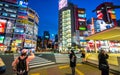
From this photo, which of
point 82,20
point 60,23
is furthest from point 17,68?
point 60,23

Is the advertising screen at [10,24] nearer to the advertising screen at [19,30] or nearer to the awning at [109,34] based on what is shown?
the advertising screen at [19,30]

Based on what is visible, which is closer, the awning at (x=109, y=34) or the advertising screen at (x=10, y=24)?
the awning at (x=109, y=34)

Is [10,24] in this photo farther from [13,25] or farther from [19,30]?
[19,30]

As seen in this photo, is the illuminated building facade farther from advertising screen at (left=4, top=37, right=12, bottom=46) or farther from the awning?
the awning

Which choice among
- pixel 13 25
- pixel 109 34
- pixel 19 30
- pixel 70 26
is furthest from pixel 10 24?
pixel 109 34

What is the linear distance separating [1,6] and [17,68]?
70188mm

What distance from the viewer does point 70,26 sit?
89.9m

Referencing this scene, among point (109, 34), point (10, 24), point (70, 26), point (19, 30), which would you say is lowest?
point (109, 34)

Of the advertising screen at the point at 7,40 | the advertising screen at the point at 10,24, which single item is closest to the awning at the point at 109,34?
the advertising screen at the point at 7,40

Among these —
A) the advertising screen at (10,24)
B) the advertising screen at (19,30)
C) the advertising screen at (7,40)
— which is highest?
the advertising screen at (10,24)

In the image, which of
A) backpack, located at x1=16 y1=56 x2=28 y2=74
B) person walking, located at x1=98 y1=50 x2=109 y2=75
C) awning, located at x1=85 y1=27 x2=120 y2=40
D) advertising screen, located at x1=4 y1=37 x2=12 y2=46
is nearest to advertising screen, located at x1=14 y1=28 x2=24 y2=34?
advertising screen, located at x1=4 y1=37 x2=12 y2=46

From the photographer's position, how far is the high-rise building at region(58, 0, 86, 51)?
83.5m

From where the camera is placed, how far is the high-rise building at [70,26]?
83500 mm

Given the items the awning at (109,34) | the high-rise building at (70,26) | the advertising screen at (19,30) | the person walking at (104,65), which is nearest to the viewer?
the person walking at (104,65)
